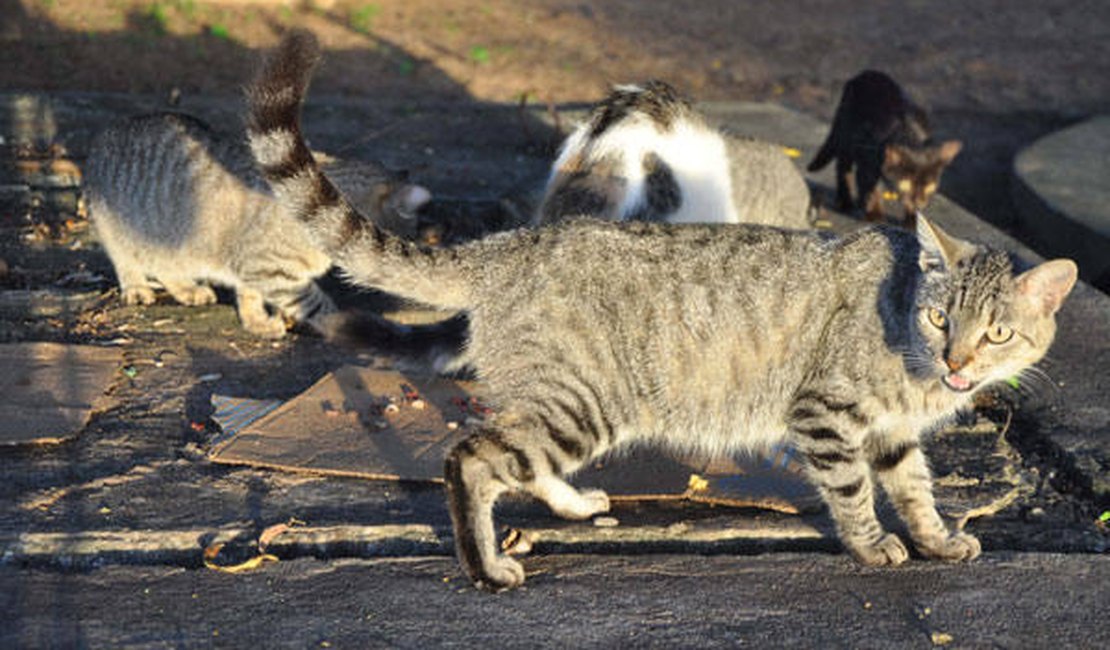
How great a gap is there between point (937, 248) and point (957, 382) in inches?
16.6

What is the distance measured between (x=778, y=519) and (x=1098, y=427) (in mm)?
1475

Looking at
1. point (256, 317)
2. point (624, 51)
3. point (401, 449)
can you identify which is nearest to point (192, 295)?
point (256, 317)

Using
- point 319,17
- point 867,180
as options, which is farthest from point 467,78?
point 867,180

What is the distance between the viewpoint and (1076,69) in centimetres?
1120

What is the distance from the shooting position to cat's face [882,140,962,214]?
270 inches

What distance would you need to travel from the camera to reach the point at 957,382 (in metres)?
3.50

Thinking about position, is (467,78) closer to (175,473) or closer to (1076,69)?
(1076,69)

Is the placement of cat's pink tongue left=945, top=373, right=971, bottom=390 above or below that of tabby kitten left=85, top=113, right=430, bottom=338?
above

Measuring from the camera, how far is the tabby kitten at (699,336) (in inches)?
138

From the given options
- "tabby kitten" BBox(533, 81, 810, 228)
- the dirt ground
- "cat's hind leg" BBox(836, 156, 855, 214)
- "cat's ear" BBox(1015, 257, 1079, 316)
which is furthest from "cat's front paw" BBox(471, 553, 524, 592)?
the dirt ground

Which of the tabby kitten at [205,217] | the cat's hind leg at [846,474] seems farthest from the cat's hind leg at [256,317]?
the cat's hind leg at [846,474]

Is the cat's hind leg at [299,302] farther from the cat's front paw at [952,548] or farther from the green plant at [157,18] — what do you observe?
the green plant at [157,18]

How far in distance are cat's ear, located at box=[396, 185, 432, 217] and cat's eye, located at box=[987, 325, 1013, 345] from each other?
319 cm

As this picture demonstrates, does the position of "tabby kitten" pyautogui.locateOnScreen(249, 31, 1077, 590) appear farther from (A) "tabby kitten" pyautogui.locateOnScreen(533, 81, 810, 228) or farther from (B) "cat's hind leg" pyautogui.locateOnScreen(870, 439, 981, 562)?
(A) "tabby kitten" pyautogui.locateOnScreen(533, 81, 810, 228)
